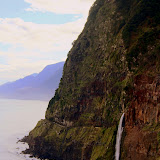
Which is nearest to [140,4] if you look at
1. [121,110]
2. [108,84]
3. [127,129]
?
[108,84]

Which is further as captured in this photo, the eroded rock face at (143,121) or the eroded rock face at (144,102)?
the eroded rock face at (144,102)

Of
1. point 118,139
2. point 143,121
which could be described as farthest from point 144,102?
point 118,139

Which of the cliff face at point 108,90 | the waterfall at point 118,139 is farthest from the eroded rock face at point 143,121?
the waterfall at point 118,139

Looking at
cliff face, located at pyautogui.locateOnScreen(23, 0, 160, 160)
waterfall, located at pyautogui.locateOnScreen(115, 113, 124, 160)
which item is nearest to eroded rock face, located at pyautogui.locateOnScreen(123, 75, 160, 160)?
cliff face, located at pyautogui.locateOnScreen(23, 0, 160, 160)

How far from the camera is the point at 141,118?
43.2m

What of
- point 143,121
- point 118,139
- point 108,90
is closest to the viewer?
point 143,121

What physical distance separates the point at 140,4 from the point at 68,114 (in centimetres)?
3065

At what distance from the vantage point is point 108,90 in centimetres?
5759

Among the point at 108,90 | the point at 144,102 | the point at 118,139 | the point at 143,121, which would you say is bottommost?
the point at 118,139

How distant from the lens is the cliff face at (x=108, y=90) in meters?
43.3

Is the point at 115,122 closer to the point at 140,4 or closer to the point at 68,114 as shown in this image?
the point at 68,114

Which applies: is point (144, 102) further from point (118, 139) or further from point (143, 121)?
point (118, 139)

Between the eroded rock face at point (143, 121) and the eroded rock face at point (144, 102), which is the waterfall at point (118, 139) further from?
the eroded rock face at point (144, 102)

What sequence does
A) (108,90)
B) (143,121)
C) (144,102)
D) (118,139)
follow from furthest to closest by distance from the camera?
(108,90) < (118,139) < (144,102) < (143,121)
